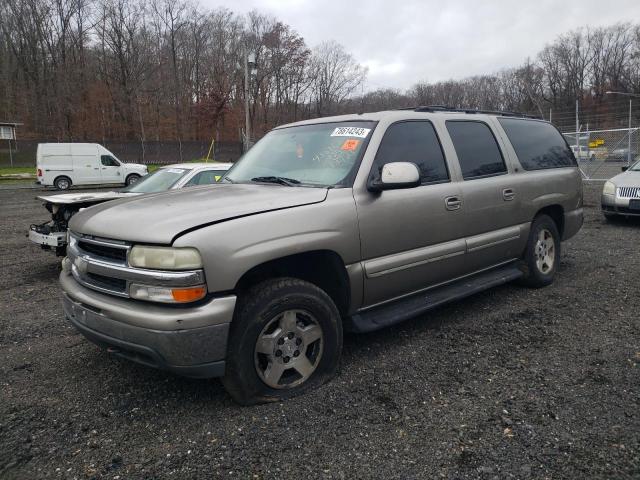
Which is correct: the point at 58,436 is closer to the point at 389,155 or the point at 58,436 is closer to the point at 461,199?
the point at 389,155

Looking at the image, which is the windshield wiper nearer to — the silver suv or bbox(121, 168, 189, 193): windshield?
the silver suv

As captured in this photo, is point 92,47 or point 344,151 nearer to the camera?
point 344,151

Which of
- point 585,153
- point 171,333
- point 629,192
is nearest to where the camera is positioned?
point 171,333

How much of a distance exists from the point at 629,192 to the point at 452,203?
692cm

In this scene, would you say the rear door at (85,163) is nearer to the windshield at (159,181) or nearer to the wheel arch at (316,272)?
the windshield at (159,181)

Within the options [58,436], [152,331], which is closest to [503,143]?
[152,331]

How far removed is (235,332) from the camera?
8.87 feet

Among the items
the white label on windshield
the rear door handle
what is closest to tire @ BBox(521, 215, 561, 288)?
the rear door handle

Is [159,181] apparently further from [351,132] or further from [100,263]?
[100,263]

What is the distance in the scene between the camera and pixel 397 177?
3.23 meters

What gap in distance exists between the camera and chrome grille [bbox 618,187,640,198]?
8.74 meters

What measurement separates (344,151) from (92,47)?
5313 centimetres

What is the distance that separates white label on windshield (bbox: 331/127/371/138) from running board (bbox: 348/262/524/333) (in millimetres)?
1337

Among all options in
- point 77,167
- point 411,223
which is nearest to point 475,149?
point 411,223
